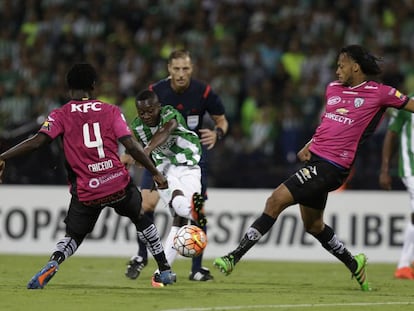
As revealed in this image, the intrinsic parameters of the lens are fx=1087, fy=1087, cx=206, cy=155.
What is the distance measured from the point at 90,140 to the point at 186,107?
250 centimetres

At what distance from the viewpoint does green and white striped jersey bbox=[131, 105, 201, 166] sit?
1166cm

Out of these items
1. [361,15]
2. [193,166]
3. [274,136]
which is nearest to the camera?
[193,166]

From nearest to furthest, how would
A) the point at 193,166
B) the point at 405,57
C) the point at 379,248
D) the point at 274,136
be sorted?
the point at 193,166, the point at 379,248, the point at 274,136, the point at 405,57

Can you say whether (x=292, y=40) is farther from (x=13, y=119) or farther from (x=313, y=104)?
(x=13, y=119)

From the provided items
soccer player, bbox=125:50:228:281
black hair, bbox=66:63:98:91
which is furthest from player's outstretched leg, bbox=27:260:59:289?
soccer player, bbox=125:50:228:281

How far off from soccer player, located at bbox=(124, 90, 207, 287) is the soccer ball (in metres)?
0.38

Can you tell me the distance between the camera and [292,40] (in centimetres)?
2083

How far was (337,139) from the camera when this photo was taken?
422 inches

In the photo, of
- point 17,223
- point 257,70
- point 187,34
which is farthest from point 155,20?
point 17,223

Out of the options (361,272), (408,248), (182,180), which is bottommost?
(408,248)

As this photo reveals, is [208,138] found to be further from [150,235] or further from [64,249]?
[64,249]

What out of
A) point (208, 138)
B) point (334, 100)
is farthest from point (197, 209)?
point (334, 100)

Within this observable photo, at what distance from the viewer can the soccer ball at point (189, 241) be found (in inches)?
424

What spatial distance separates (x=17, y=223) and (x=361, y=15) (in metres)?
8.51
